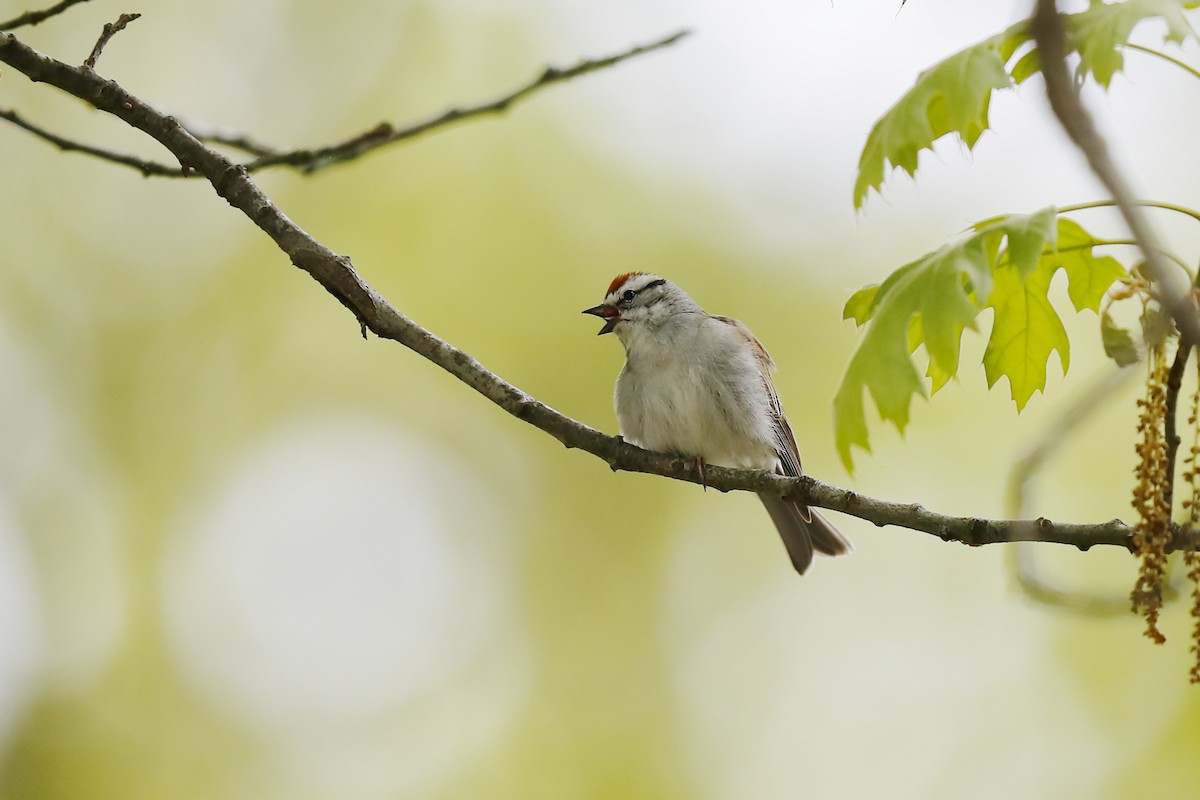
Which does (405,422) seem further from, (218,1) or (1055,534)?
(1055,534)

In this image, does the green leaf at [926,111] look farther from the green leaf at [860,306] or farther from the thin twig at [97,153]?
the thin twig at [97,153]

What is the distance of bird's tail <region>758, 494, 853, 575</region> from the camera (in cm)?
566

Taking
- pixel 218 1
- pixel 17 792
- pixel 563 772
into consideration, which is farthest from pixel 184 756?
pixel 218 1

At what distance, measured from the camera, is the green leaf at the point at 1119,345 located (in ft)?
8.73

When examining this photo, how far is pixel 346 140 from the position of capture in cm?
366

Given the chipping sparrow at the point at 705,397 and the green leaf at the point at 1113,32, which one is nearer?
the green leaf at the point at 1113,32

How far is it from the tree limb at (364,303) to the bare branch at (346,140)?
0.49ft

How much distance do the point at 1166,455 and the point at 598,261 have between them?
7737 mm

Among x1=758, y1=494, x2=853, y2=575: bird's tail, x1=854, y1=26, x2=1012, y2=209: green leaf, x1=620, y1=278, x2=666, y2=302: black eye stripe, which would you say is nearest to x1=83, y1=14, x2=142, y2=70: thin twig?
x1=854, y1=26, x2=1012, y2=209: green leaf

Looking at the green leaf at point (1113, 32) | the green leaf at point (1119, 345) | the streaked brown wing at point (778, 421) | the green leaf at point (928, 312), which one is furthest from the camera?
the streaked brown wing at point (778, 421)

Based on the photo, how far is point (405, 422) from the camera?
1131 cm

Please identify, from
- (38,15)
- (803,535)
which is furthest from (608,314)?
(38,15)

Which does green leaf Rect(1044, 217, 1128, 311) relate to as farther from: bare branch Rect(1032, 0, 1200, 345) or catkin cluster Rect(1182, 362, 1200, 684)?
bare branch Rect(1032, 0, 1200, 345)

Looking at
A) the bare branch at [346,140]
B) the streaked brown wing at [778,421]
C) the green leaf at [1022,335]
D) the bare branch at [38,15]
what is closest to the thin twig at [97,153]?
the bare branch at [346,140]
